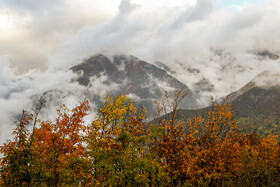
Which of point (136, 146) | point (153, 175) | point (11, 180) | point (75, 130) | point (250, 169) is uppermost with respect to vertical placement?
point (75, 130)

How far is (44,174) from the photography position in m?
14.8

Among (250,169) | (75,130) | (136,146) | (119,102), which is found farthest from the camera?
(75,130)

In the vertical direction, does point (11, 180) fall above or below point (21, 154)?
below

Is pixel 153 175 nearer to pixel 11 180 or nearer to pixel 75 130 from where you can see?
pixel 11 180

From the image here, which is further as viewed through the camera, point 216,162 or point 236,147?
point 236,147

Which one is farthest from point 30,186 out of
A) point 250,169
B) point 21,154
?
point 250,169

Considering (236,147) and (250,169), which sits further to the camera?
(236,147)

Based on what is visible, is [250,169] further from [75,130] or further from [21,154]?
[75,130]

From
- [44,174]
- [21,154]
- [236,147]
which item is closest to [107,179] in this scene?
[44,174]

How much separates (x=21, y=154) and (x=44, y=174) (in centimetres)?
227

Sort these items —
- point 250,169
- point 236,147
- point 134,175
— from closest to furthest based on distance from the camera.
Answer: point 134,175 → point 250,169 → point 236,147

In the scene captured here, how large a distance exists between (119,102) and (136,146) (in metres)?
5.68

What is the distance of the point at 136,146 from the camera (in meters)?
16.9

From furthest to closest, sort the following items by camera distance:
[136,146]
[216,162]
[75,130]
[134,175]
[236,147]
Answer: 1. [236,147]
2. [75,130]
3. [216,162]
4. [136,146]
5. [134,175]
